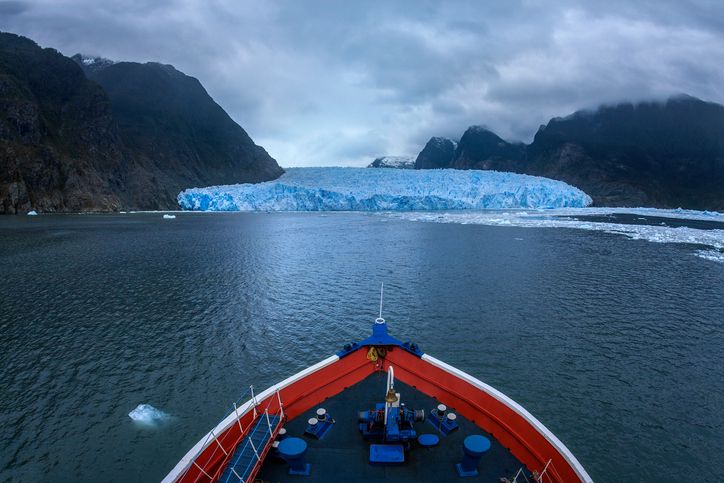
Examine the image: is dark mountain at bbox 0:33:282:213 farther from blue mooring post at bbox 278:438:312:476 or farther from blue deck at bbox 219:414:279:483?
blue mooring post at bbox 278:438:312:476

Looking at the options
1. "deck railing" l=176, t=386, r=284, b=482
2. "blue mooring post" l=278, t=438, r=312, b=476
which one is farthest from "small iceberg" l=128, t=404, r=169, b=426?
"blue mooring post" l=278, t=438, r=312, b=476

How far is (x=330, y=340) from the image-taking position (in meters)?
20.3

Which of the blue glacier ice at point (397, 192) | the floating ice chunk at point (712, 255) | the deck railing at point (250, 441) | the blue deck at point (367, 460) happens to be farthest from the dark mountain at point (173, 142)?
the blue deck at point (367, 460)

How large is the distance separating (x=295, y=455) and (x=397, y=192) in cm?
10107

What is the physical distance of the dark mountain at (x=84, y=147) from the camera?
103938mm

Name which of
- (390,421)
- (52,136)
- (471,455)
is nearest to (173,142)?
(52,136)

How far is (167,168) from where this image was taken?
489ft

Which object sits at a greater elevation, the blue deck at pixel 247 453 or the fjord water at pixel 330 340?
the blue deck at pixel 247 453

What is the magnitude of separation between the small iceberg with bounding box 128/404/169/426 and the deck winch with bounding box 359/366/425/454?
781 centimetres

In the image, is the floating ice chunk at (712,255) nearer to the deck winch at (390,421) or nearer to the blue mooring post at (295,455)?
the deck winch at (390,421)

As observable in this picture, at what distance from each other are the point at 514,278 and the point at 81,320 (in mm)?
29554

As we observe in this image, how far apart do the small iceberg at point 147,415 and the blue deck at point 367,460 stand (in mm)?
5989

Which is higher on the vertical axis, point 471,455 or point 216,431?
point 471,455

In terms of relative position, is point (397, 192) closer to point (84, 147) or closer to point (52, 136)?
point (84, 147)
